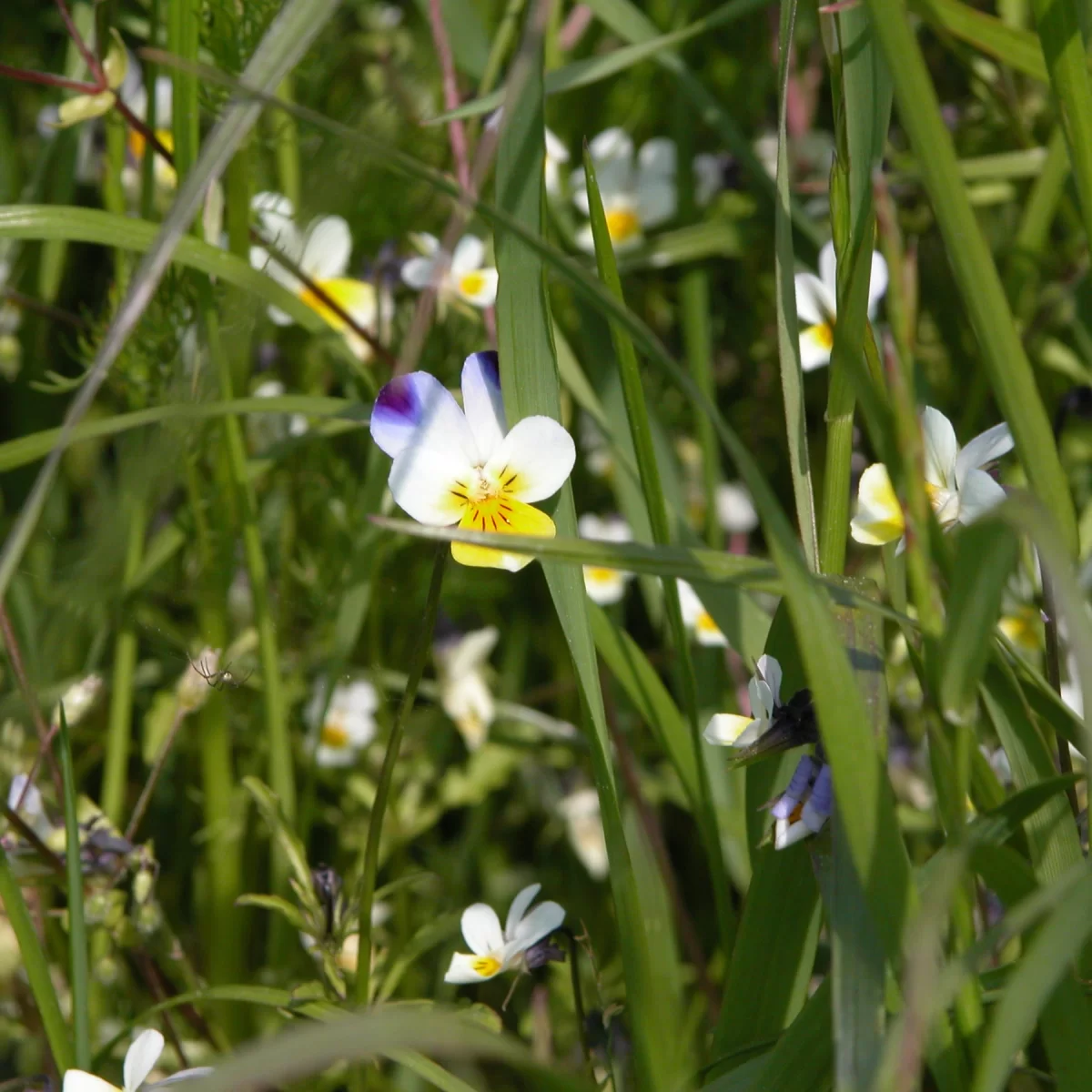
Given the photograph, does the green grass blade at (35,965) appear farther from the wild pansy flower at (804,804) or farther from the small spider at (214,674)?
the wild pansy flower at (804,804)

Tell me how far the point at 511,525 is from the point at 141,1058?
40 cm

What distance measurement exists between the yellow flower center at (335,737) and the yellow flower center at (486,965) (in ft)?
1.91

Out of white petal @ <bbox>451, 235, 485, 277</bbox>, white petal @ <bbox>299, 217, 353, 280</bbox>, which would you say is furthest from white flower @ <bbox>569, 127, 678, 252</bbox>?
white petal @ <bbox>299, 217, 353, 280</bbox>

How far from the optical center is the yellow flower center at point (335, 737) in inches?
56.5

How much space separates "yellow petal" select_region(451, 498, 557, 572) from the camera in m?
0.72

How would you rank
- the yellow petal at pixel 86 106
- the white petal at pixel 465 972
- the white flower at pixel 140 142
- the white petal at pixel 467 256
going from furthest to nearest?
the white flower at pixel 140 142, the white petal at pixel 467 256, the yellow petal at pixel 86 106, the white petal at pixel 465 972

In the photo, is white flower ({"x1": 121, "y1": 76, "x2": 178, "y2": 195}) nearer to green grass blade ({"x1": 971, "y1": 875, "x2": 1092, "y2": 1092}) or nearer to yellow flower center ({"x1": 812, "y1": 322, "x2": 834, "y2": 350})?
yellow flower center ({"x1": 812, "y1": 322, "x2": 834, "y2": 350})

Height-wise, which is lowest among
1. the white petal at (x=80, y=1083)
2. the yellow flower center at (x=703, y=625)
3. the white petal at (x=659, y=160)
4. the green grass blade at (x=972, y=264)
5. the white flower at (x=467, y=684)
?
the white flower at (x=467, y=684)

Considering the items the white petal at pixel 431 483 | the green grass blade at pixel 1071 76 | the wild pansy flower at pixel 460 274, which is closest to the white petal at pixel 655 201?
the wild pansy flower at pixel 460 274

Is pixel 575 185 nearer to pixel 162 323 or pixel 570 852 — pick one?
pixel 162 323

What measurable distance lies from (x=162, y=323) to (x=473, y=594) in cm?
50

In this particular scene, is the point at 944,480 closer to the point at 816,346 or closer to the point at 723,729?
the point at 723,729

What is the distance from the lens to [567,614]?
0.75 metres

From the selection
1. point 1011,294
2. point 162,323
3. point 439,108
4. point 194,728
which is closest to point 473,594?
point 194,728
